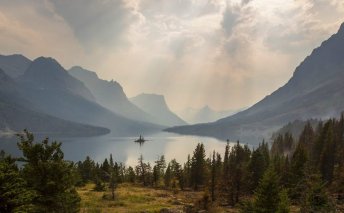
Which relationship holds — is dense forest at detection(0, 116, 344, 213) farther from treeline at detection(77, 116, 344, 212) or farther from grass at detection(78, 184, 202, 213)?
grass at detection(78, 184, 202, 213)

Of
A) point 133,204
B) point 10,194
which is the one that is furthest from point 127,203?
point 10,194

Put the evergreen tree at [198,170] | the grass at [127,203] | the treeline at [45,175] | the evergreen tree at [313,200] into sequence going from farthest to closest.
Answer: the evergreen tree at [198,170] → the grass at [127,203] → the evergreen tree at [313,200] → the treeline at [45,175]

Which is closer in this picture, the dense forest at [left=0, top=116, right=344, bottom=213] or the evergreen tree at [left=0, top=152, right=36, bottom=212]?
the evergreen tree at [left=0, top=152, right=36, bottom=212]

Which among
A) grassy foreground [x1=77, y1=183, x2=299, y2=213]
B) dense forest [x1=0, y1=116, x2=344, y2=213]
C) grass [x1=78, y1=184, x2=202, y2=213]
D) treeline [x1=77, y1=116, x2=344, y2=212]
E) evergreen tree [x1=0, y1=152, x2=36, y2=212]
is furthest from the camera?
grass [x1=78, y1=184, x2=202, y2=213]

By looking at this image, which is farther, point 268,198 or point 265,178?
point 265,178

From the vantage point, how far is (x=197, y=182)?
4087 inches

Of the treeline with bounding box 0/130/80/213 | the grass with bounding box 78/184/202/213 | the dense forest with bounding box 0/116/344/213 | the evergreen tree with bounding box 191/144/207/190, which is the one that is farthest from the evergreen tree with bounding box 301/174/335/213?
the evergreen tree with bounding box 191/144/207/190

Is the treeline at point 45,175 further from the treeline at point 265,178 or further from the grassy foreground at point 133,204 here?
the grassy foreground at point 133,204

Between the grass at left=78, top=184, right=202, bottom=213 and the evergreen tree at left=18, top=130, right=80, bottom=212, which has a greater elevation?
the evergreen tree at left=18, top=130, right=80, bottom=212

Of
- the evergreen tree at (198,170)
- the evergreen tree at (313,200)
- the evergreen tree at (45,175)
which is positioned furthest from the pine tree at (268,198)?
the evergreen tree at (198,170)

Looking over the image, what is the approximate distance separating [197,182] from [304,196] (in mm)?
76981

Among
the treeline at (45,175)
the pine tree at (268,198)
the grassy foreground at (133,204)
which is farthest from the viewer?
the grassy foreground at (133,204)

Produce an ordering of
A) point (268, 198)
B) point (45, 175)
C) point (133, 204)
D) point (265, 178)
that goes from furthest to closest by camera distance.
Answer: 1. point (133, 204)
2. point (265, 178)
3. point (268, 198)
4. point (45, 175)

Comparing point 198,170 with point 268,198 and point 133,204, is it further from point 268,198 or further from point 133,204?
point 268,198
